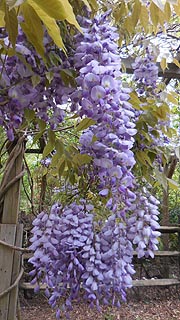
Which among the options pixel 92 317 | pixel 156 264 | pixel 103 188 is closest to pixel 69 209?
pixel 103 188

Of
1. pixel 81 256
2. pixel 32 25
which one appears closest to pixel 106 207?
pixel 81 256

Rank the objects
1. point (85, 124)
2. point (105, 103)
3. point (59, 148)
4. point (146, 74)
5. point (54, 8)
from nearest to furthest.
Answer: point (54, 8) < point (105, 103) < point (85, 124) < point (59, 148) < point (146, 74)

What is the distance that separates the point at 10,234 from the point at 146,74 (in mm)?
612

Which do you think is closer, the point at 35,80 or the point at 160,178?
the point at 35,80

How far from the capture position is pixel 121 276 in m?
0.87

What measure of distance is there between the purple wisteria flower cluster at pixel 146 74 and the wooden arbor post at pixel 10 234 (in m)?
0.41

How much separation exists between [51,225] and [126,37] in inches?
19.6

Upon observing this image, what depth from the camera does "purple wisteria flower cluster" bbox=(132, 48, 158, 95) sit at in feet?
3.20

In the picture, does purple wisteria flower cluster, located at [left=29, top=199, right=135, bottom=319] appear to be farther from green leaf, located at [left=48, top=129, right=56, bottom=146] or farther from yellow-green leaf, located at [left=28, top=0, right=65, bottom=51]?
yellow-green leaf, located at [left=28, top=0, right=65, bottom=51]

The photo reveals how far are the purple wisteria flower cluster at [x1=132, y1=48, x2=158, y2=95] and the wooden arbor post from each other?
41 centimetres

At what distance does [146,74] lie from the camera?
1.01 metres

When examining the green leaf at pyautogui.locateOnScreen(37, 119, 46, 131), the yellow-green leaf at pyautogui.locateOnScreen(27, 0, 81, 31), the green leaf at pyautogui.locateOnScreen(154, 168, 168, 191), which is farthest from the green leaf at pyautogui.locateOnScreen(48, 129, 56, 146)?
the yellow-green leaf at pyautogui.locateOnScreen(27, 0, 81, 31)

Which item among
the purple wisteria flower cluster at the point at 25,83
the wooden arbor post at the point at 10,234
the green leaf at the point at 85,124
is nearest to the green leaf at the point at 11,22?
the purple wisteria flower cluster at the point at 25,83

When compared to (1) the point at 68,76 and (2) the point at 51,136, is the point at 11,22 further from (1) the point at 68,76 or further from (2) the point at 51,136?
(2) the point at 51,136
